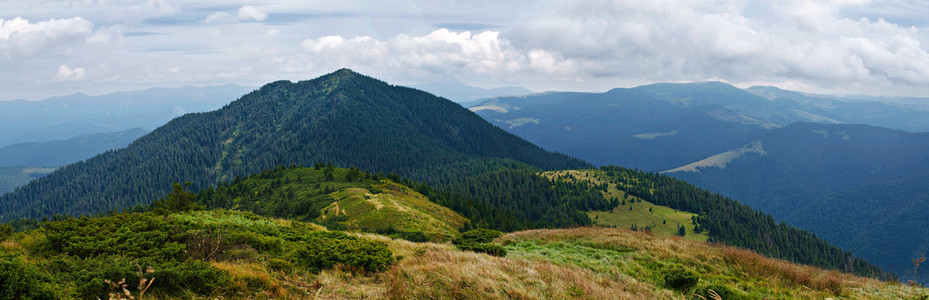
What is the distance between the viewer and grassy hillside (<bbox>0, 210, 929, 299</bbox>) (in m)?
11.7

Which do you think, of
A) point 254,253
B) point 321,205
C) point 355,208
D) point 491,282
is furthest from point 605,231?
point 321,205

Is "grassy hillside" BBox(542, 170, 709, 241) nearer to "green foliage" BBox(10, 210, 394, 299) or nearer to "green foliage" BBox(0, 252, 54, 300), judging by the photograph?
"green foliage" BBox(10, 210, 394, 299)

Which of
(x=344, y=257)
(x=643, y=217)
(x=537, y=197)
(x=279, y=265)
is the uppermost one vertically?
(x=344, y=257)

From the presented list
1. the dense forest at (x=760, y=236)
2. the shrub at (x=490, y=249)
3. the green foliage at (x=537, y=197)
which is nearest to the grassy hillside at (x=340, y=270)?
the shrub at (x=490, y=249)

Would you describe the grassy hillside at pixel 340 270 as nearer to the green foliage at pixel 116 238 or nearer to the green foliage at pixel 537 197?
the green foliage at pixel 116 238

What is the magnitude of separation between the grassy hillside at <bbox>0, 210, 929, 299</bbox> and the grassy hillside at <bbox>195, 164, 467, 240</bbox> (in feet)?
102

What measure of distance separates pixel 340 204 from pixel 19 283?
201 ft

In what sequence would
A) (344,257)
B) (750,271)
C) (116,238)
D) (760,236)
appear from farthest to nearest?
(760,236)
(750,271)
(116,238)
(344,257)

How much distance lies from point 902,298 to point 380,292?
766 inches

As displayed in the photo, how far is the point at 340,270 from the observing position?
15.1 meters

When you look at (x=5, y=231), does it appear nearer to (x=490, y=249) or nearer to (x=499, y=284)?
(x=490, y=249)

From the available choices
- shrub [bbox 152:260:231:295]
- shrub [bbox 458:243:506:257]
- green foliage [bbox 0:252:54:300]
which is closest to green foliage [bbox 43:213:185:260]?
shrub [bbox 152:260:231:295]

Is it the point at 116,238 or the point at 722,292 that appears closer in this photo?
the point at 722,292

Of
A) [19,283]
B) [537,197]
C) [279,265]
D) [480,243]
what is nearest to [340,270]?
[279,265]
